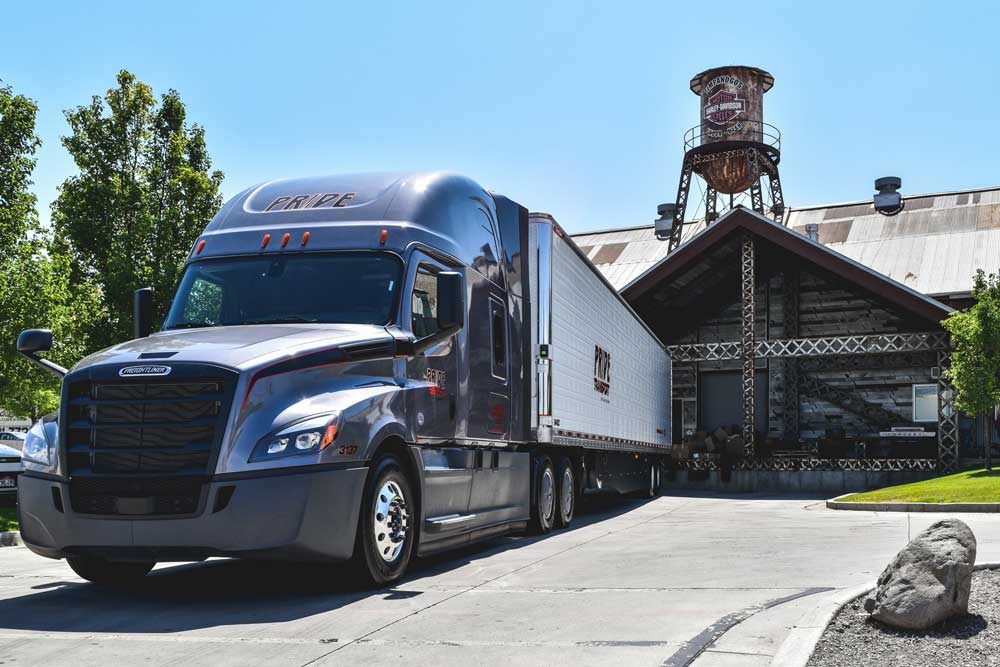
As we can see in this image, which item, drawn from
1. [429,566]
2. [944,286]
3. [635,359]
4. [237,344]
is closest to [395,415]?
[237,344]

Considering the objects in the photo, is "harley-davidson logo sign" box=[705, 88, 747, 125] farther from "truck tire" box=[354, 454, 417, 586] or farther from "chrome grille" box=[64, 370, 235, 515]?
"chrome grille" box=[64, 370, 235, 515]

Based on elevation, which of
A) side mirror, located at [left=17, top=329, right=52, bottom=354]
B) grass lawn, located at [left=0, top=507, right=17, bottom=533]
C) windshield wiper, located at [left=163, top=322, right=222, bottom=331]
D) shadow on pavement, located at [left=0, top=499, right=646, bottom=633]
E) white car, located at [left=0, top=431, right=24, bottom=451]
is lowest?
grass lawn, located at [left=0, top=507, right=17, bottom=533]

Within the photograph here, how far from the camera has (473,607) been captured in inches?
295

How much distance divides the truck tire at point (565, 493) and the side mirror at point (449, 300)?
613 centimetres

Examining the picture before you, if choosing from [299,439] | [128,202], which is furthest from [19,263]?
[299,439]

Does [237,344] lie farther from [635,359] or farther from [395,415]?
[635,359]

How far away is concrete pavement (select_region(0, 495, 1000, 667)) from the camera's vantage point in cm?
598

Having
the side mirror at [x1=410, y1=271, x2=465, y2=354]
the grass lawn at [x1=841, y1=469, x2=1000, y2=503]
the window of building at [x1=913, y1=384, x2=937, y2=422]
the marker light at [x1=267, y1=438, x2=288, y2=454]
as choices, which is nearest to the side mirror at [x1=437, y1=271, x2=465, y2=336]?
the side mirror at [x1=410, y1=271, x2=465, y2=354]

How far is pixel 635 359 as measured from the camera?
870 inches

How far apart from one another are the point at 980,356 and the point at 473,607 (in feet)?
72.1

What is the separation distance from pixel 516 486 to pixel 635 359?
32.6 ft

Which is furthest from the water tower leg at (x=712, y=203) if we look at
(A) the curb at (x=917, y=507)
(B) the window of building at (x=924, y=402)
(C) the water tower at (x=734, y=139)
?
(A) the curb at (x=917, y=507)

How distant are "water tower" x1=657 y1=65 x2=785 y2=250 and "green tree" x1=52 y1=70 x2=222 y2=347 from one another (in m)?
22.2

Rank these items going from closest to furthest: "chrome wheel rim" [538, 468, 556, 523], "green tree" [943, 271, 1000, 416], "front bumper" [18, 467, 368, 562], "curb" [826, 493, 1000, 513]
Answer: "front bumper" [18, 467, 368, 562], "chrome wheel rim" [538, 468, 556, 523], "curb" [826, 493, 1000, 513], "green tree" [943, 271, 1000, 416]
